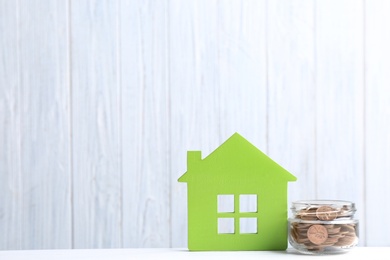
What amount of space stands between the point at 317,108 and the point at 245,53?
0.25 meters

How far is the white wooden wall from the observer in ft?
5.84

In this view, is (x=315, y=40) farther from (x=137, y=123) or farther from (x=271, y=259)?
(x=271, y=259)

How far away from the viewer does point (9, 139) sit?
1776mm

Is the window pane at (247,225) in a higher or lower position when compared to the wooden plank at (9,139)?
lower

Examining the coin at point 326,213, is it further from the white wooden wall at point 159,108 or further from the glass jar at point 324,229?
the white wooden wall at point 159,108

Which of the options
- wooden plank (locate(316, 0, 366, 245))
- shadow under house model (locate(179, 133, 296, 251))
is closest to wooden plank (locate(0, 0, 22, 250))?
shadow under house model (locate(179, 133, 296, 251))

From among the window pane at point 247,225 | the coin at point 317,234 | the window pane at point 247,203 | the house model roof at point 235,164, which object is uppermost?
the house model roof at point 235,164

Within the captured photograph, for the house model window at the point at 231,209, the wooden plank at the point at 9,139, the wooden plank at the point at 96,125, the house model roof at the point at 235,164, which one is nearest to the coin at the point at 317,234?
the house model roof at the point at 235,164

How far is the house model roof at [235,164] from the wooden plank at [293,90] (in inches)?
19.5

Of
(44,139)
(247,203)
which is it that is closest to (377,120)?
(247,203)

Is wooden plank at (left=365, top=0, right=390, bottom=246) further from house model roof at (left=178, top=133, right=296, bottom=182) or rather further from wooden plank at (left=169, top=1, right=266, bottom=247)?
house model roof at (left=178, top=133, right=296, bottom=182)

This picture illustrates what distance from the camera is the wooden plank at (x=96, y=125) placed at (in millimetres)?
1783

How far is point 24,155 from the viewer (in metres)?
1.78

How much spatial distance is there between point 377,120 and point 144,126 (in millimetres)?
641
